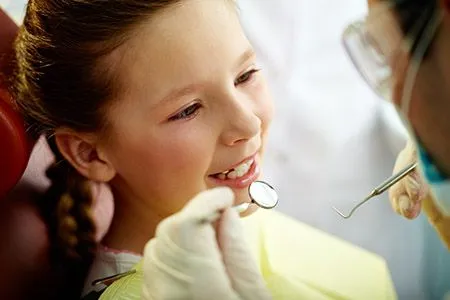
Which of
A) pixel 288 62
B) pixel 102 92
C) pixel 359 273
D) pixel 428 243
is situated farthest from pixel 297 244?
pixel 288 62

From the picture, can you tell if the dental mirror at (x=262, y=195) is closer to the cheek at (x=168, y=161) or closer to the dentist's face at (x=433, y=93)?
the cheek at (x=168, y=161)

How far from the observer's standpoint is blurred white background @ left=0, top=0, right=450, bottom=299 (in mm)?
1384

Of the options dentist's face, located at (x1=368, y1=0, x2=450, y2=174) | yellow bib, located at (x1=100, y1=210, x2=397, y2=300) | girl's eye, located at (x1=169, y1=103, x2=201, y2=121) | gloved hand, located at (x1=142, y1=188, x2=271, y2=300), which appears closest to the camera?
dentist's face, located at (x1=368, y1=0, x2=450, y2=174)

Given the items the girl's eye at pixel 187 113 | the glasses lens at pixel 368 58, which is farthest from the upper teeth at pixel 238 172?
the glasses lens at pixel 368 58

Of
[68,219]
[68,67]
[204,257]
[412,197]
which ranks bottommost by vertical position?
[412,197]

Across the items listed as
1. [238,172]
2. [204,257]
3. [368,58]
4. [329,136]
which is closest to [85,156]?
[238,172]

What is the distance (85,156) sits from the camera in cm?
105

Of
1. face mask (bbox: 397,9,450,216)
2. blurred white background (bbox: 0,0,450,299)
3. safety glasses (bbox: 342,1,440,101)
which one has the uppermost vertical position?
safety glasses (bbox: 342,1,440,101)

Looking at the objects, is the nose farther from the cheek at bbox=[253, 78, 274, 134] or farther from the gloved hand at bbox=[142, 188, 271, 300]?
the gloved hand at bbox=[142, 188, 271, 300]

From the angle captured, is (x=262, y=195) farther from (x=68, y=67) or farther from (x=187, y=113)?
(x=68, y=67)

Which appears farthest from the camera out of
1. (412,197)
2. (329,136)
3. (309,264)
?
(329,136)

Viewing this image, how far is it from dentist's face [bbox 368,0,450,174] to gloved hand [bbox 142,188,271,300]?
8.8 inches

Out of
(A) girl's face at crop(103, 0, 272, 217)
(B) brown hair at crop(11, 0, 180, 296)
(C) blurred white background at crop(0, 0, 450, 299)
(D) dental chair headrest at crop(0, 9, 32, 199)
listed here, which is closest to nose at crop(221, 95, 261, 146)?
(A) girl's face at crop(103, 0, 272, 217)

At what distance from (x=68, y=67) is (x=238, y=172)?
0.28 metres
